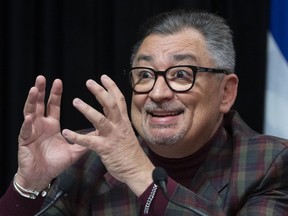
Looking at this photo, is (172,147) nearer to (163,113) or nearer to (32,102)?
(163,113)

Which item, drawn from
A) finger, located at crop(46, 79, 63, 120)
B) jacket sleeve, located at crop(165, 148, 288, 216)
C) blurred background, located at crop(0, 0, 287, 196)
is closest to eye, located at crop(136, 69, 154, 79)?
finger, located at crop(46, 79, 63, 120)

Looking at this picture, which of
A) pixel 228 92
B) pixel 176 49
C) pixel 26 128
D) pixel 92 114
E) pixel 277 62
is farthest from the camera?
pixel 277 62

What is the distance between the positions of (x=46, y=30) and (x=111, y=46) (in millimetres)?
243

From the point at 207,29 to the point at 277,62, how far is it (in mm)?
Answer: 543

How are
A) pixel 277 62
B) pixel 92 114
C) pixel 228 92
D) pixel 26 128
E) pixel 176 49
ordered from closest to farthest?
pixel 92 114, pixel 26 128, pixel 176 49, pixel 228 92, pixel 277 62

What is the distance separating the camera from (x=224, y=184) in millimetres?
1387

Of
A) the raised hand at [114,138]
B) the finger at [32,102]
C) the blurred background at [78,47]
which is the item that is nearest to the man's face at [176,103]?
the raised hand at [114,138]

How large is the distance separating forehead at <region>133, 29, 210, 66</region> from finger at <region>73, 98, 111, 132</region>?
287 millimetres

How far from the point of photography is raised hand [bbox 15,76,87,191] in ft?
4.33

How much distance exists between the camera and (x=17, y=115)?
6.52 feet

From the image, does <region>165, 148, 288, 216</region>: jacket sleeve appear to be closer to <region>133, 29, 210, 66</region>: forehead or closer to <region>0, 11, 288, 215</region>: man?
<region>0, 11, 288, 215</region>: man

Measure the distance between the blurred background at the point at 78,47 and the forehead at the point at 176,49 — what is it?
481 millimetres

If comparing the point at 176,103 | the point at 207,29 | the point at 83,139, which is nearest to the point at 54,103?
the point at 83,139

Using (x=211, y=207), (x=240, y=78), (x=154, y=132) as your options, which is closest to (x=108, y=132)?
(x=154, y=132)
